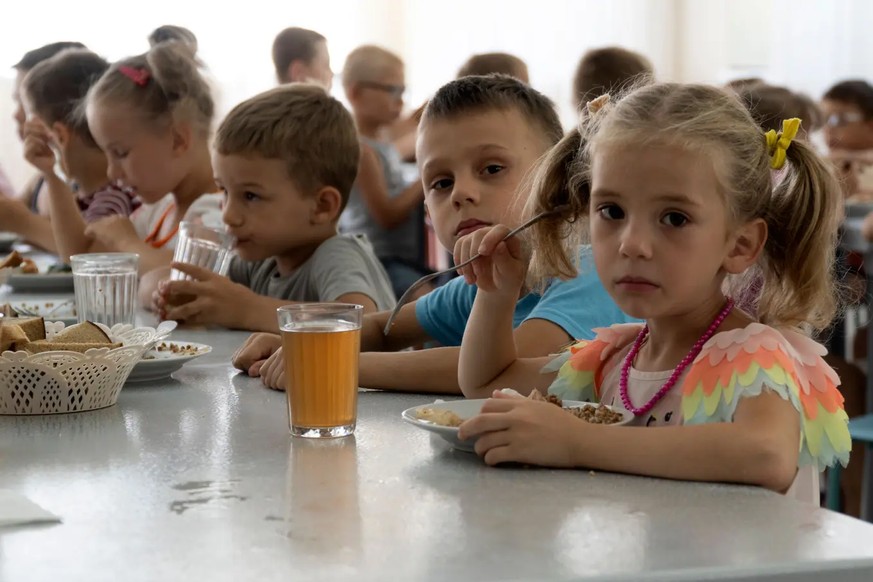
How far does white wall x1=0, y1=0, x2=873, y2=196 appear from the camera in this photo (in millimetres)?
5164

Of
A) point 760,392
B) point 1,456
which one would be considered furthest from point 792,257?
point 1,456

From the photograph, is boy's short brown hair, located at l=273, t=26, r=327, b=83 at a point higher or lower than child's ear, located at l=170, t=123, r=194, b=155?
higher

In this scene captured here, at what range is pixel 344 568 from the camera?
67cm

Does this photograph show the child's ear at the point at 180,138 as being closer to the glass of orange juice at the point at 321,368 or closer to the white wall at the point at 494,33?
the glass of orange juice at the point at 321,368

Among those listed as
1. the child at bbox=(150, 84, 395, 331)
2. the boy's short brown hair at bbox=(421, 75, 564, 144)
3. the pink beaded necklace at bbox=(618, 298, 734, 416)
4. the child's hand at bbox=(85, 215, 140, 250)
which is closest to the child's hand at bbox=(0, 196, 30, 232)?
the child's hand at bbox=(85, 215, 140, 250)

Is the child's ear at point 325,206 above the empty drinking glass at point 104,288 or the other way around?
above

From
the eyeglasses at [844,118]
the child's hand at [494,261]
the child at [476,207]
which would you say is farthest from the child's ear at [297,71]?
the child's hand at [494,261]

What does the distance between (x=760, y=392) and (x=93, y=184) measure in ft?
8.36

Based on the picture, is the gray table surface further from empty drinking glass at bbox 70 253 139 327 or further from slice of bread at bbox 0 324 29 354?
empty drinking glass at bbox 70 253 139 327

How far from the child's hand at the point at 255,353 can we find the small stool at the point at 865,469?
3.87ft

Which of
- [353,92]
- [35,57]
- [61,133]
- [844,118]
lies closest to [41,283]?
[61,133]

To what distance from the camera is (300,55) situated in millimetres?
4441

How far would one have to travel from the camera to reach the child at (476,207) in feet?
4.49

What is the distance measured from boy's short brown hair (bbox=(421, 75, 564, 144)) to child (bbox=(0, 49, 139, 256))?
169 cm
